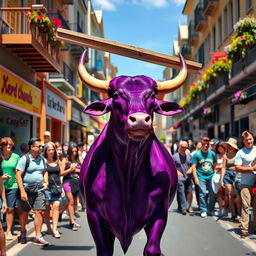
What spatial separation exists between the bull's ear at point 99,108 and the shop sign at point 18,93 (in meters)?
7.98

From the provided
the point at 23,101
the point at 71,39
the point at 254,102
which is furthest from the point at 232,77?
the point at 71,39

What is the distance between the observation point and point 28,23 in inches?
497

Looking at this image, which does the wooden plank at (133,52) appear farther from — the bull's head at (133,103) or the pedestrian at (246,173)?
the pedestrian at (246,173)

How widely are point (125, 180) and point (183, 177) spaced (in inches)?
266

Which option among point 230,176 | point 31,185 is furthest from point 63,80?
point 31,185

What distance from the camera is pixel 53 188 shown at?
7.65m

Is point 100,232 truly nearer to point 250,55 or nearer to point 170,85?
point 170,85

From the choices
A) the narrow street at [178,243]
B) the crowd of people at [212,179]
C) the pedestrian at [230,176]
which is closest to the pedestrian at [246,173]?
the narrow street at [178,243]

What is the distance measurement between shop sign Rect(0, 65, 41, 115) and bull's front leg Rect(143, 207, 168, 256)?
27.2ft

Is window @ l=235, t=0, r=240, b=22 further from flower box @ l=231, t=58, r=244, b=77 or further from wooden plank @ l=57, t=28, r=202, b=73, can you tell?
wooden plank @ l=57, t=28, r=202, b=73

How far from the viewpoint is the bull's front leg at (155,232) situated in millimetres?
3656

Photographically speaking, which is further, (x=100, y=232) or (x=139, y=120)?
(x=100, y=232)

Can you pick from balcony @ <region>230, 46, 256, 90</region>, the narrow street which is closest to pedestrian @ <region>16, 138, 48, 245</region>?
the narrow street

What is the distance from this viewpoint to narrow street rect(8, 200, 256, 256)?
20.9 feet
